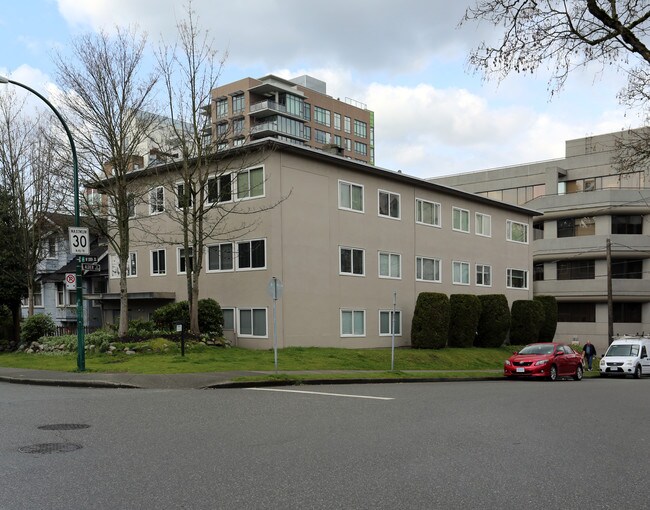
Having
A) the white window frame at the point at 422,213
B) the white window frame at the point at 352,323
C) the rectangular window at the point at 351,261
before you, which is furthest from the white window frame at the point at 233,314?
the white window frame at the point at 422,213

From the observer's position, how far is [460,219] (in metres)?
38.6

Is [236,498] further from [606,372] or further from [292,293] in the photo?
[606,372]

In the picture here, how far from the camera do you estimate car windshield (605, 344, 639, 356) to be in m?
31.0

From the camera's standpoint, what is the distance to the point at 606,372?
30719 mm

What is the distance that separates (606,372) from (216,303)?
18731mm

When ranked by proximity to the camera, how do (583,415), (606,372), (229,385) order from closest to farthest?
1. (583,415)
2. (229,385)
3. (606,372)

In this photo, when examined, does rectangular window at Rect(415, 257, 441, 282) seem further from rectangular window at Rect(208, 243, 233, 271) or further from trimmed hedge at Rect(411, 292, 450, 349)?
rectangular window at Rect(208, 243, 233, 271)

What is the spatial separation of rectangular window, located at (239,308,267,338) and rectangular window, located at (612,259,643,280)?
3897cm

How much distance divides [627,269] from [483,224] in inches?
846

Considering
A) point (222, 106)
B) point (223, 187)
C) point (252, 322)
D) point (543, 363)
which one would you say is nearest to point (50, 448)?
point (252, 322)

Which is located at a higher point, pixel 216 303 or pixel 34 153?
pixel 34 153

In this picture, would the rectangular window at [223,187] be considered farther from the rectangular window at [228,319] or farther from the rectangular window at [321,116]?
the rectangular window at [321,116]

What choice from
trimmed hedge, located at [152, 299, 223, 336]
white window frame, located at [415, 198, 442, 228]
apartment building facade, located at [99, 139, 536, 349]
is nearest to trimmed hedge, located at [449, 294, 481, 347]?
apartment building facade, located at [99, 139, 536, 349]

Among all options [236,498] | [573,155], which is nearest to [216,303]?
[236,498]
